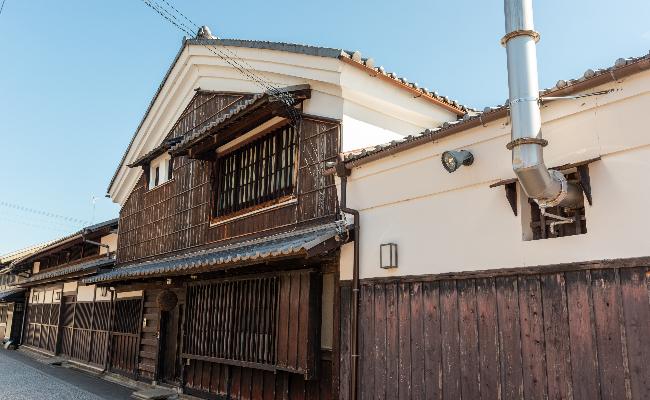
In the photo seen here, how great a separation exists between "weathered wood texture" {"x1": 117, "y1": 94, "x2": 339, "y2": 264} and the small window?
325 millimetres

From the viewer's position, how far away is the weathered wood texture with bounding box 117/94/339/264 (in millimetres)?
9688

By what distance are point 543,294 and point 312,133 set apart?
18.3ft

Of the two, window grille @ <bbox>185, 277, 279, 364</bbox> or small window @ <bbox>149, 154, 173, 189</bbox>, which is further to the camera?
small window @ <bbox>149, 154, 173, 189</bbox>

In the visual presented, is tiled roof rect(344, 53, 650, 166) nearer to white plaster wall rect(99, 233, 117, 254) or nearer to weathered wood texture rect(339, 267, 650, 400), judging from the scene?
weathered wood texture rect(339, 267, 650, 400)

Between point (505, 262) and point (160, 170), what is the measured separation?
44.7 feet

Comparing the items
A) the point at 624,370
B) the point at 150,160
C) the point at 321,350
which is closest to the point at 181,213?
the point at 150,160

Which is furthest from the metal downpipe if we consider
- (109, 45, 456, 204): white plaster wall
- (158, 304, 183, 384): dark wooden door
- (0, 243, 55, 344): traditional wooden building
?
(0, 243, 55, 344): traditional wooden building

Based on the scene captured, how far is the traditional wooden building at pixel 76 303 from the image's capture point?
19703 mm

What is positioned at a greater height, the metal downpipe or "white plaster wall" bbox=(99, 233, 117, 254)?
"white plaster wall" bbox=(99, 233, 117, 254)

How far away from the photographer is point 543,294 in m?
5.73

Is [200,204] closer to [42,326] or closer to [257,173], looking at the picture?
[257,173]

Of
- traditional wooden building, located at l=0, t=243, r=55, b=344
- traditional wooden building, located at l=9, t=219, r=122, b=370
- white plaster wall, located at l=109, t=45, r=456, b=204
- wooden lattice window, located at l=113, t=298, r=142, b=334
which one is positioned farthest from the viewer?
traditional wooden building, located at l=0, t=243, r=55, b=344

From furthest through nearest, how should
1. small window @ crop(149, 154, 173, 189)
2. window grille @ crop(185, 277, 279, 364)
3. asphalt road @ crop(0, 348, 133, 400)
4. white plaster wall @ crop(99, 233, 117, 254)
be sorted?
white plaster wall @ crop(99, 233, 117, 254)
small window @ crop(149, 154, 173, 189)
asphalt road @ crop(0, 348, 133, 400)
window grille @ crop(185, 277, 279, 364)

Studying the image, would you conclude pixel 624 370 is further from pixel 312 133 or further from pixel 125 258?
pixel 125 258
